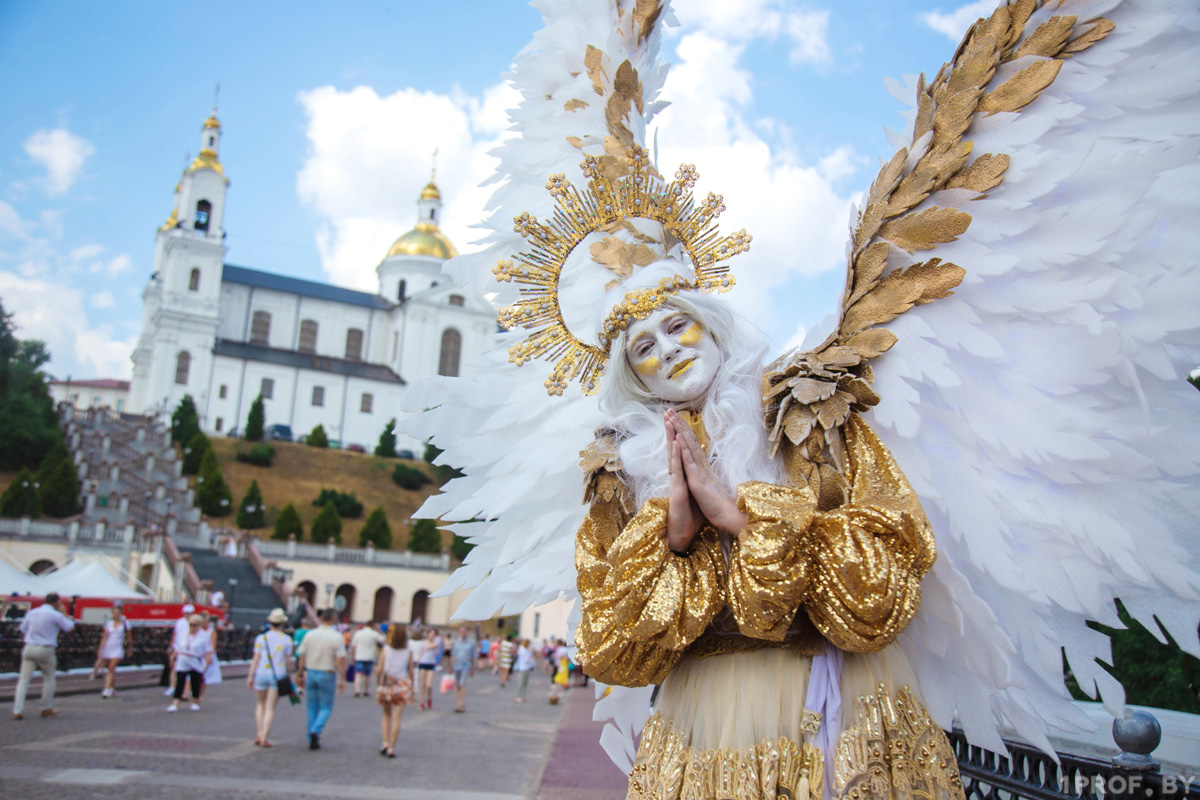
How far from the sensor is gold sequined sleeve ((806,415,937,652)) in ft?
7.09

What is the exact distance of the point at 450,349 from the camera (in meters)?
74.2

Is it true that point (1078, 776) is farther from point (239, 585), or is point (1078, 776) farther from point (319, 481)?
point (319, 481)

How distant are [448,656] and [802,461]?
26.1 metres

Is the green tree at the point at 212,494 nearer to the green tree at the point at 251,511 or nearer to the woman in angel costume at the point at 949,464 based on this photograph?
the green tree at the point at 251,511

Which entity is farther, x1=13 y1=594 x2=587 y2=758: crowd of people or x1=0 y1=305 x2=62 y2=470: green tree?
x1=0 y1=305 x2=62 y2=470: green tree

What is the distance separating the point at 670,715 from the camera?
263 cm

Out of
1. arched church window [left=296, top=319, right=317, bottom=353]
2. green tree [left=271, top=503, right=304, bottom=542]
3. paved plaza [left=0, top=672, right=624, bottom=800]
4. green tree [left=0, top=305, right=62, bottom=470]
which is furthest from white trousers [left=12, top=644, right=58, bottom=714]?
arched church window [left=296, top=319, right=317, bottom=353]

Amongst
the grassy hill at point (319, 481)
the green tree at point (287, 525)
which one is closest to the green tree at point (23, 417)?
the grassy hill at point (319, 481)

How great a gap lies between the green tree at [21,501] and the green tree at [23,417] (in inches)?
287

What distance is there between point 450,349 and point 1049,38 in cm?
7318

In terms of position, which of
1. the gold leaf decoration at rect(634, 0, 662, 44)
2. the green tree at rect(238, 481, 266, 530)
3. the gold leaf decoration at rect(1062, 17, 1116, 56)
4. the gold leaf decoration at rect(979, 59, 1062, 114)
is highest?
the green tree at rect(238, 481, 266, 530)

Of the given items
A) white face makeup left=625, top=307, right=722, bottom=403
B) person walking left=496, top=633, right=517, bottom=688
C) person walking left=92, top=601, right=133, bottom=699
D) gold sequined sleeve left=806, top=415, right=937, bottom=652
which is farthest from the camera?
person walking left=496, top=633, right=517, bottom=688

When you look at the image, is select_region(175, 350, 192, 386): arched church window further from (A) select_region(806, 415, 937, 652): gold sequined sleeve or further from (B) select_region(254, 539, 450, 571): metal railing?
(A) select_region(806, 415, 937, 652): gold sequined sleeve

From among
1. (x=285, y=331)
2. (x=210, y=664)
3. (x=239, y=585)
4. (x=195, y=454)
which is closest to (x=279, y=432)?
(x=285, y=331)
